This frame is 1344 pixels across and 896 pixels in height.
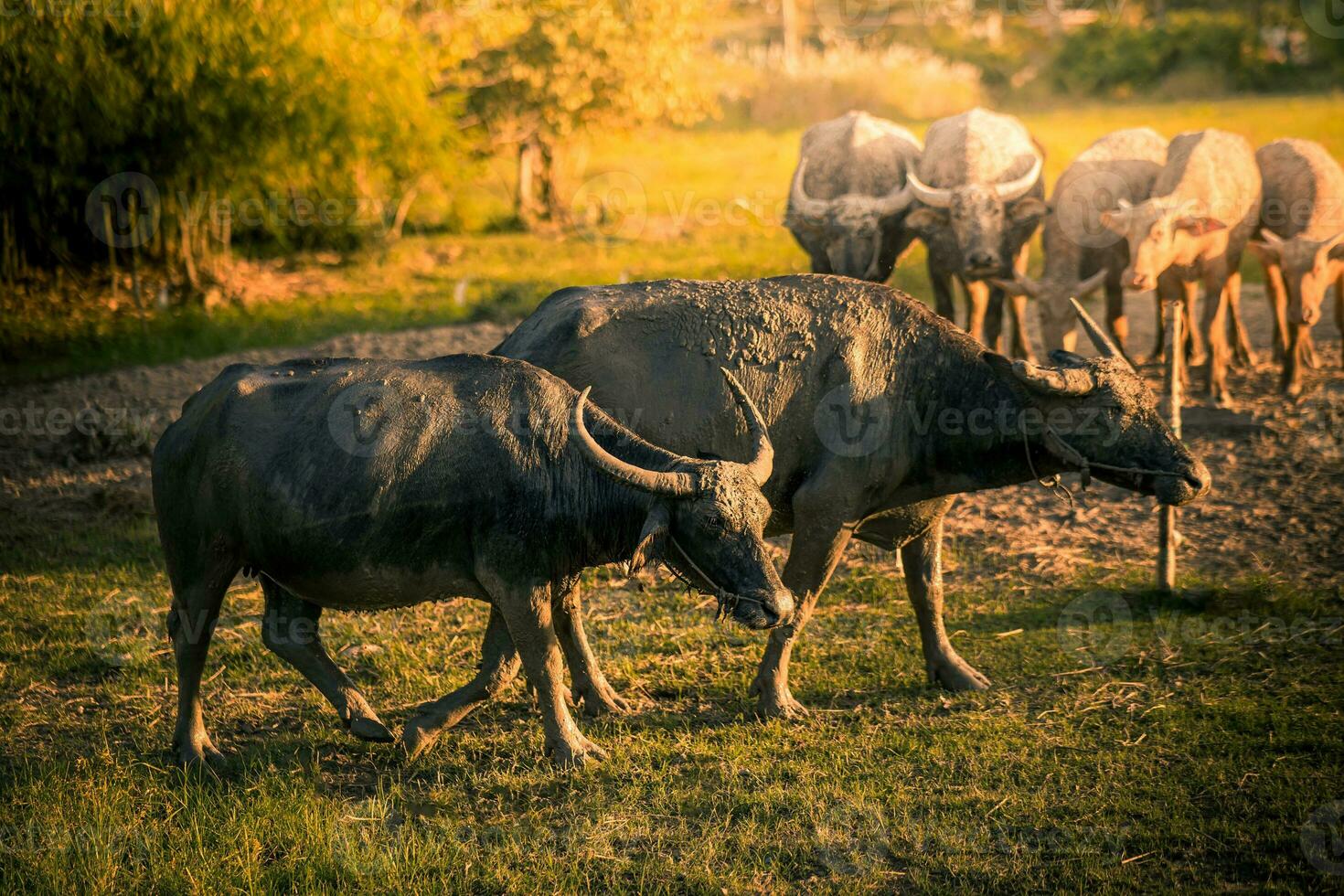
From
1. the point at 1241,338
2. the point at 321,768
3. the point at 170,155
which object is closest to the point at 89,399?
the point at 170,155

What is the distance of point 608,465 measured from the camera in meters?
5.61

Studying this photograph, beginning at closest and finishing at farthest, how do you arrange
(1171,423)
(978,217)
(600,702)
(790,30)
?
(600,702)
(1171,423)
(978,217)
(790,30)

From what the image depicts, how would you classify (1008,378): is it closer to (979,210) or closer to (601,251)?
(979,210)

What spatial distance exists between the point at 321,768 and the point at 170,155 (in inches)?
432

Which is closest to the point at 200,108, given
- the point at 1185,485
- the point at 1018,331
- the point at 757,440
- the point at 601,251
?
the point at 601,251

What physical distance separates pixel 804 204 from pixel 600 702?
25.3ft

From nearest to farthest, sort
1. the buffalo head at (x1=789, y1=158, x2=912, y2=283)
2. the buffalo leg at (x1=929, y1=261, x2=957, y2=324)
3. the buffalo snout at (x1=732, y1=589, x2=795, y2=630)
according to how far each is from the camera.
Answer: the buffalo snout at (x1=732, y1=589, x2=795, y2=630)
the buffalo head at (x1=789, y1=158, x2=912, y2=283)
the buffalo leg at (x1=929, y1=261, x2=957, y2=324)

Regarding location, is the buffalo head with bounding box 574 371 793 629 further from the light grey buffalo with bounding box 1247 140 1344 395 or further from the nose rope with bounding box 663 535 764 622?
the light grey buffalo with bounding box 1247 140 1344 395

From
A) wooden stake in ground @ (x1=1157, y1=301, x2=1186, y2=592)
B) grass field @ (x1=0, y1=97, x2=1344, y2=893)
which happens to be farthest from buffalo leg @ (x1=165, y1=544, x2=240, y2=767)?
wooden stake in ground @ (x1=1157, y1=301, x2=1186, y2=592)

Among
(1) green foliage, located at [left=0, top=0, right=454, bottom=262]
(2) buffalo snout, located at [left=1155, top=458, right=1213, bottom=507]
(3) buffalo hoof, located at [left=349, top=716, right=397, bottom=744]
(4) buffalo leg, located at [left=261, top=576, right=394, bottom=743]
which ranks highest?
(1) green foliage, located at [left=0, top=0, right=454, bottom=262]

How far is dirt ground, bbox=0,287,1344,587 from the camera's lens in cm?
891

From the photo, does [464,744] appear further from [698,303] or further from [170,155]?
[170,155]

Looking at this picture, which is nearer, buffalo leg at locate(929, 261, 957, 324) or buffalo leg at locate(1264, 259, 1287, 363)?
buffalo leg at locate(1264, 259, 1287, 363)

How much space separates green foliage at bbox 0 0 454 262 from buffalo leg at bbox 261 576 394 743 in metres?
9.75
